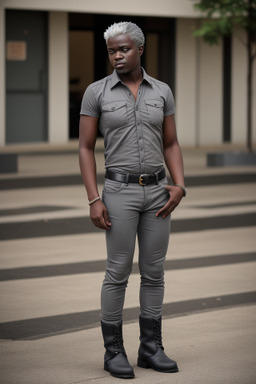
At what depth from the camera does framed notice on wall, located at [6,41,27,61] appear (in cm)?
2464

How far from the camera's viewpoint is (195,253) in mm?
9367

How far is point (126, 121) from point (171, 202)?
0.48 m

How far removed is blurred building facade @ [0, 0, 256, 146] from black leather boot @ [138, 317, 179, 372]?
18976mm

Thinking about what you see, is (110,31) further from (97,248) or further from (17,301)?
(97,248)

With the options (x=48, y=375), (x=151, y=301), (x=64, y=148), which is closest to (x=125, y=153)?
(x=151, y=301)

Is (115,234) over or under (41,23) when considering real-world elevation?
under

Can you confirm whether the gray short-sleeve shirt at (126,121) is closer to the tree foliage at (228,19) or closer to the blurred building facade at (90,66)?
the tree foliage at (228,19)

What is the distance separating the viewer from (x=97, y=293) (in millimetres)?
7469

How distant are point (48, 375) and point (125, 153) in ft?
3.98

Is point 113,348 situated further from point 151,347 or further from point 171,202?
point 171,202

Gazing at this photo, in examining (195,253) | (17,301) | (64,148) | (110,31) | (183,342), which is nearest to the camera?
(110,31)

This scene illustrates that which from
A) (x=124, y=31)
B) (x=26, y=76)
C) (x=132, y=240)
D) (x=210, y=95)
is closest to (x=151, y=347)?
(x=132, y=240)

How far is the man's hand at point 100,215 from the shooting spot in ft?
16.9

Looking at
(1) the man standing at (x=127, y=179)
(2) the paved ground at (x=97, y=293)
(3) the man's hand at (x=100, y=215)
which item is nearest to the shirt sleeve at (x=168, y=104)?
(1) the man standing at (x=127, y=179)
